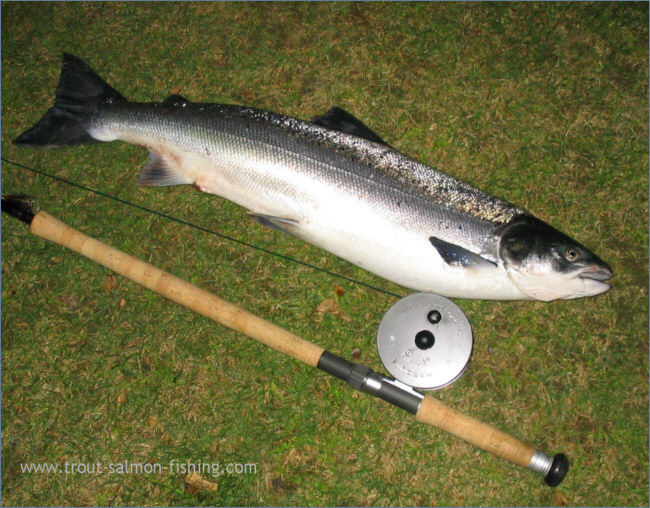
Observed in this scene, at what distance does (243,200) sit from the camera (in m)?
3.41

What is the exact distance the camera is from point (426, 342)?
10.2 ft

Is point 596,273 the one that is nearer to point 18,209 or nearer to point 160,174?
point 160,174

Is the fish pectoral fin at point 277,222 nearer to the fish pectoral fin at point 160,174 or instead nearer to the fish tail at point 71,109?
the fish pectoral fin at point 160,174

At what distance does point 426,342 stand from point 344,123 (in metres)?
1.70

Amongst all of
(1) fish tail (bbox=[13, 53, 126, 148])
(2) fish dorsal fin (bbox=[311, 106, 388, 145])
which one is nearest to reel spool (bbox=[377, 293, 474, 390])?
(2) fish dorsal fin (bbox=[311, 106, 388, 145])

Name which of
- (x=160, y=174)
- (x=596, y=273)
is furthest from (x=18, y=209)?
(x=596, y=273)

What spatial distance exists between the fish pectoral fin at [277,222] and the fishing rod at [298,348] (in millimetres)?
645

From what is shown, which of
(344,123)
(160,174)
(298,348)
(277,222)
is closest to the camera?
(298,348)

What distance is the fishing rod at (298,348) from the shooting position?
2.96 m

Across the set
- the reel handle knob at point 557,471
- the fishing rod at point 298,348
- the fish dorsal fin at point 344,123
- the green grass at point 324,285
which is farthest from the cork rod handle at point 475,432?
the fish dorsal fin at point 344,123

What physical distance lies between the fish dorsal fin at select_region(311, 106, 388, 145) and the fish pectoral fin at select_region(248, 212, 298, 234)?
0.77 metres

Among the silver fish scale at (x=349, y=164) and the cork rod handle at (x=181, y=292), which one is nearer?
the silver fish scale at (x=349, y=164)

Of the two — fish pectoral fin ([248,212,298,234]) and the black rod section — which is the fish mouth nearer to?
the black rod section

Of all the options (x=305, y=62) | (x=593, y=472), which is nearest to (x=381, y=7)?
(x=305, y=62)
